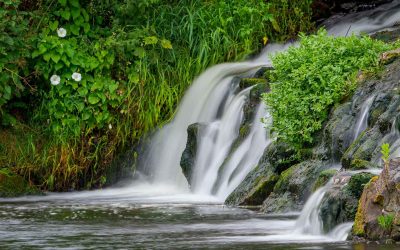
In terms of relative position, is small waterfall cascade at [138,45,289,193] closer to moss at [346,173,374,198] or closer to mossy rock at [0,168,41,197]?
mossy rock at [0,168,41,197]

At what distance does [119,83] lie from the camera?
14.1 meters

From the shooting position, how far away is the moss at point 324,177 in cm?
938

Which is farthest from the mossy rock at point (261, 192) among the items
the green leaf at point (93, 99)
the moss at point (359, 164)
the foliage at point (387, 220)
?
the green leaf at point (93, 99)

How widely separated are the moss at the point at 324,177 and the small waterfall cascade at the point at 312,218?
0.26 meters

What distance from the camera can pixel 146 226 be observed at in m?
9.59

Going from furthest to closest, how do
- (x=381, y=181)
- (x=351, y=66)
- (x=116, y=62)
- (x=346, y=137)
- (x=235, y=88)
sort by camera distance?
(x=116, y=62) → (x=235, y=88) → (x=351, y=66) → (x=346, y=137) → (x=381, y=181)

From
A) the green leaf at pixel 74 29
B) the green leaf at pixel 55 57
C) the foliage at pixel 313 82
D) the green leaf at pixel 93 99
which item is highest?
the green leaf at pixel 74 29

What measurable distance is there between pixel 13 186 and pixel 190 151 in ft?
7.34

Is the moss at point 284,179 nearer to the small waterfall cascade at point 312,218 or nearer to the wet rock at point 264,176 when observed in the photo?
the wet rock at point 264,176

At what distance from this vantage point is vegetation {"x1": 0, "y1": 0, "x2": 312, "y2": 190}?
540 inches

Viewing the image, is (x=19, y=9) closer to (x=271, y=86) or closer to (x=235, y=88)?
(x=235, y=88)

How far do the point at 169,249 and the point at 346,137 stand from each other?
284 centimetres

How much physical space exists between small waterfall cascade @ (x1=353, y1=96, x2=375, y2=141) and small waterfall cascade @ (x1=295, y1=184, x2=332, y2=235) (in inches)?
50.8

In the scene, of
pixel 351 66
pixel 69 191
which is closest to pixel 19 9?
pixel 69 191
